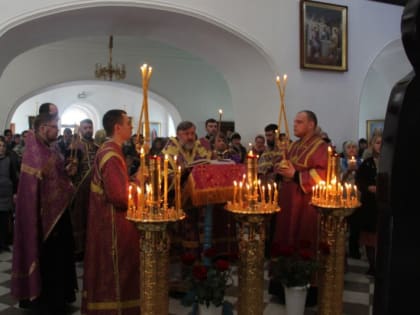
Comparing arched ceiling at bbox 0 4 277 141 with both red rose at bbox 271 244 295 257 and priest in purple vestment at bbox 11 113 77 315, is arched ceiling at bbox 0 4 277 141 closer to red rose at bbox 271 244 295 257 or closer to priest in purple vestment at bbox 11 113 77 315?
priest in purple vestment at bbox 11 113 77 315

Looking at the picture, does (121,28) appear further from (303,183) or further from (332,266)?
(332,266)

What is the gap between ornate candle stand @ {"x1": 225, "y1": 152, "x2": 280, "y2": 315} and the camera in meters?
2.81

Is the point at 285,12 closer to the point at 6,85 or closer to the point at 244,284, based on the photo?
the point at 244,284

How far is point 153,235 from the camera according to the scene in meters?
2.44

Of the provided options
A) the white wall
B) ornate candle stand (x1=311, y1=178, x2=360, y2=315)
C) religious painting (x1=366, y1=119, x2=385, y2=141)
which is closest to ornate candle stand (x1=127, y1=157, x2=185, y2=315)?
ornate candle stand (x1=311, y1=178, x2=360, y2=315)

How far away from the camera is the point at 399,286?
904 mm

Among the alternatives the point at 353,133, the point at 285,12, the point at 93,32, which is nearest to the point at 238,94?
the point at 285,12

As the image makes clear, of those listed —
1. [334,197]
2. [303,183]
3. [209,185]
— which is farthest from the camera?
[303,183]

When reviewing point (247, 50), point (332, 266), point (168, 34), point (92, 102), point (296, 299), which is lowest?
point (296, 299)

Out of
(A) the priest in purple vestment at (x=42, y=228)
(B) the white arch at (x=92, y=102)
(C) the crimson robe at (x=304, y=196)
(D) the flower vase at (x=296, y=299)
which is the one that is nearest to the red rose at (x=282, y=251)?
(D) the flower vase at (x=296, y=299)

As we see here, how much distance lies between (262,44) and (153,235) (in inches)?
192

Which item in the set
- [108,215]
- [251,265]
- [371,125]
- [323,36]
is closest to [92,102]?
[371,125]

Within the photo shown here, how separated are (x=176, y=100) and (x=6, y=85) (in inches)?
178

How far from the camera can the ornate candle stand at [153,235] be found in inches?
93.4
